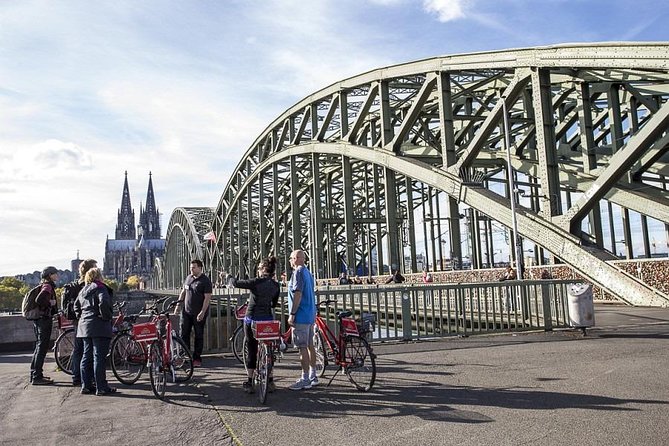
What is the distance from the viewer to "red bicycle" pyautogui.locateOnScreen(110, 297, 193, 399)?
23.2 feet

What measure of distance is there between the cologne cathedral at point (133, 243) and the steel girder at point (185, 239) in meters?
73.9

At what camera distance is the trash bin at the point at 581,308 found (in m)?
10.9

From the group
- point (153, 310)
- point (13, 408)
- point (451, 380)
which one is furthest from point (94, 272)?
point (451, 380)

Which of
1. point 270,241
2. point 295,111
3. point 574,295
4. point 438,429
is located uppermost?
point 295,111

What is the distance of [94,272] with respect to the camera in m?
7.50

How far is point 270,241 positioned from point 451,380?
2000 inches

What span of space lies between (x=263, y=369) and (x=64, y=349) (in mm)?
4153

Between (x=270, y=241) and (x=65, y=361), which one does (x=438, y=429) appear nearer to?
(x=65, y=361)

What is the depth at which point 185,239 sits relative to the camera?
80250 millimetres

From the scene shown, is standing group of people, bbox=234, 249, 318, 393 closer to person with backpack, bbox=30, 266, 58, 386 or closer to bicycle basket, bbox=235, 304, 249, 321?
bicycle basket, bbox=235, 304, 249, 321

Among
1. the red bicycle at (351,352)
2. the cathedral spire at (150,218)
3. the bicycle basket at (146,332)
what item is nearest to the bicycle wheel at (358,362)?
the red bicycle at (351,352)

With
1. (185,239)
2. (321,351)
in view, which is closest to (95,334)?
(321,351)

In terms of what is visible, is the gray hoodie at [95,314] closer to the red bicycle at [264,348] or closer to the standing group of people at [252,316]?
the standing group of people at [252,316]

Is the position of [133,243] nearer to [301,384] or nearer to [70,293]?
[70,293]
